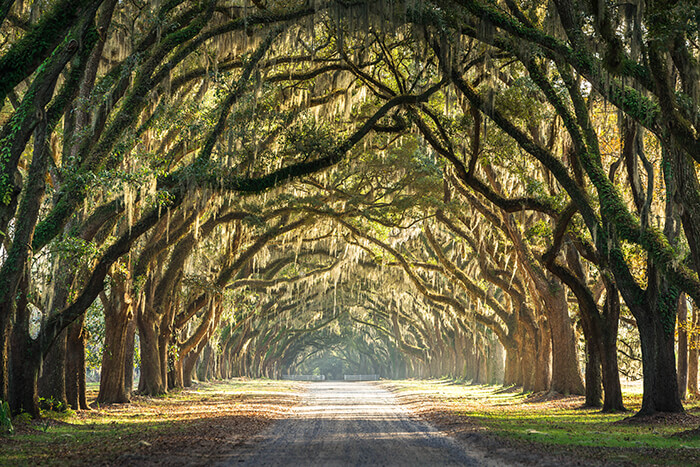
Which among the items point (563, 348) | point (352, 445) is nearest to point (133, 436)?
point (352, 445)

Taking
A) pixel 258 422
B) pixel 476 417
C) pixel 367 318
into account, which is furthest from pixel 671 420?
pixel 367 318

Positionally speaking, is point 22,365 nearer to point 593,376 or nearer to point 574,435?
point 574,435

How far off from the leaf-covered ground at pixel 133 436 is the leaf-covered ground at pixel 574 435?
3.65 meters

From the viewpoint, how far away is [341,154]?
1517 cm

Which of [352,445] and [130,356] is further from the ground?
[130,356]

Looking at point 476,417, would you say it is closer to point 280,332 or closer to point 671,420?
point 671,420

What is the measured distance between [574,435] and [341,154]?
23.5ft

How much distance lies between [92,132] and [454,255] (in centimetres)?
1957

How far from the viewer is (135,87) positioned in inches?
496

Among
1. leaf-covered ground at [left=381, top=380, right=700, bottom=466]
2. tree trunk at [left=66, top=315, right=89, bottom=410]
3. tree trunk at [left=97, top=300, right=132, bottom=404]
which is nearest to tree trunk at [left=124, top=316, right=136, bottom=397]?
tree trunk at [left=97, top=300, right=132, bottom=404]

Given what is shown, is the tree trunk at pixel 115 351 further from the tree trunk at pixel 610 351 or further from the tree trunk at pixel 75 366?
the tree trunk at pixel 610 351

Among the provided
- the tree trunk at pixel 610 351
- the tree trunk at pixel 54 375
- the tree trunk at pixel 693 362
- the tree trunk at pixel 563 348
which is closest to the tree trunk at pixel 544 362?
the tree trunk at pixel 563 348

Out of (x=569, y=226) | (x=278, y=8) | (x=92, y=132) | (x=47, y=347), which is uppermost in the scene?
(x=278, y=8)

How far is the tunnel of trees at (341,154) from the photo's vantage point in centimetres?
1034
